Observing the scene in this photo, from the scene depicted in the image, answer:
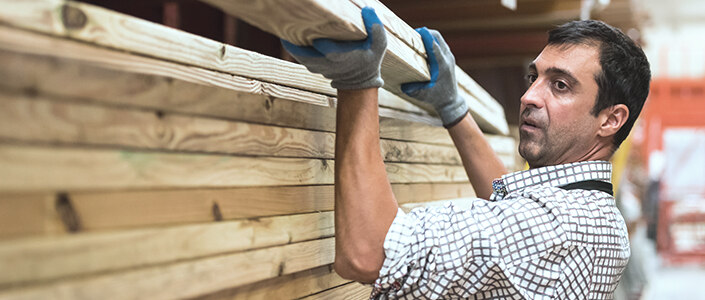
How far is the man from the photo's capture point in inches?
75.4

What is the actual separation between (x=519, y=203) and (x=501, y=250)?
188mm

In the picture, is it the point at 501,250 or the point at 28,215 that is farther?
the point at 501,250

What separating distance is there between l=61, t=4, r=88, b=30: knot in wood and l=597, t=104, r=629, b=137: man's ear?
6.31ft

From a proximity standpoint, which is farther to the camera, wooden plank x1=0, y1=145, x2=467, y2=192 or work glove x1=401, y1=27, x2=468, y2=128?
work glove x1=401, y1=27, x2=468, y2=128

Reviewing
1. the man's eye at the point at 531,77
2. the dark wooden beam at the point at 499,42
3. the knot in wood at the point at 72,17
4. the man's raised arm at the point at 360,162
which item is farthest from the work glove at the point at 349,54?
the dark wooden beam at the point at 499,42

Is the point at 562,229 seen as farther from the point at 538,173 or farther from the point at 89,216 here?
the point at 89,216

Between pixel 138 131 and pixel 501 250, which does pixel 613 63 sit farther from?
pixel 138 131

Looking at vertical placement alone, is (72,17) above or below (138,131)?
above

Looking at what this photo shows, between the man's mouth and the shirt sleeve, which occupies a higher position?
the man's mouth

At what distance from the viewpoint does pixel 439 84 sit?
2693 mm

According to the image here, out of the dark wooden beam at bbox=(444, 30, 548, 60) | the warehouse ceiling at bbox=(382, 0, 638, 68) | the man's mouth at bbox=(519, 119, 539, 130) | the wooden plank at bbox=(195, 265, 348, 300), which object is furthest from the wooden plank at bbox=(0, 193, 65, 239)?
the dark wooden beam at bbox=(444, 30, 548, 60)

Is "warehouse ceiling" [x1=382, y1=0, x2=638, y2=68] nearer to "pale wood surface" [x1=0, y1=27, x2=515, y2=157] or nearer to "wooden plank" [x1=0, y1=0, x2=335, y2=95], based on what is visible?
"pale wood surface" [x1=0, y1=27, x2=515, y2=157]

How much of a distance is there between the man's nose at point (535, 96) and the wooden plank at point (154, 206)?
847 mm

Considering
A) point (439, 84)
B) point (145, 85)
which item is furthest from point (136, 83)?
point (439, 84)
